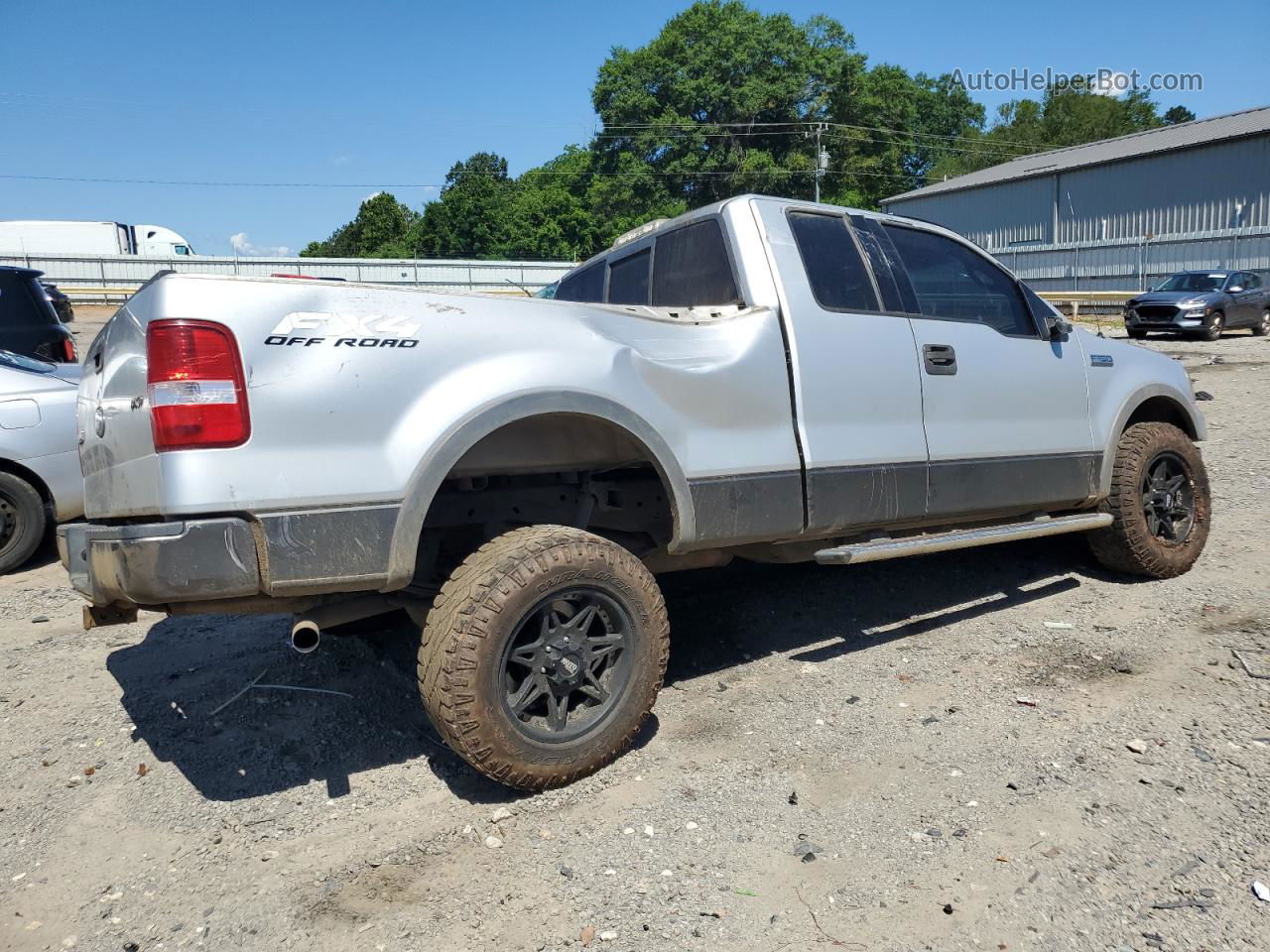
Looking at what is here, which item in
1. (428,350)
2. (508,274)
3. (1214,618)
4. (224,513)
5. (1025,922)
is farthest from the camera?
(508,274)

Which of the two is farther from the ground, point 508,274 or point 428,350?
point 508,274

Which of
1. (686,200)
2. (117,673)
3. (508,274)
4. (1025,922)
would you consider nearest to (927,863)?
(1025,922)

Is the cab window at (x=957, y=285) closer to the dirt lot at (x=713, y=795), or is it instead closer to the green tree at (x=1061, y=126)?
the dirt lot at (x=713, y=795)

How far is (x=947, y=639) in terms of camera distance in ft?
14.6

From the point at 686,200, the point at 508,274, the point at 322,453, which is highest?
the point at 686,200

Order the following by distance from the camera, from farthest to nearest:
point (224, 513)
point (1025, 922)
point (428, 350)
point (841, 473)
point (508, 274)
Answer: point (508, 274) → point (841, 473) → point (428, 350) → point (224, 513) → point (1025, 922)

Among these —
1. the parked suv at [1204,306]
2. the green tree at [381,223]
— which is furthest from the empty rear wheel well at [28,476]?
the green tree at [381,223]

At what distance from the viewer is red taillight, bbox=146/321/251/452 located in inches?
102

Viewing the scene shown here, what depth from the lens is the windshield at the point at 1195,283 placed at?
1902 cm

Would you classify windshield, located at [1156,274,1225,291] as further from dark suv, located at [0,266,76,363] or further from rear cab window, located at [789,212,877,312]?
dark suv, located at [0,266,76,363]

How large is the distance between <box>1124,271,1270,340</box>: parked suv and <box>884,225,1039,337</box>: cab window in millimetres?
16423

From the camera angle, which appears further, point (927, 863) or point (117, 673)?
point (117, 673)

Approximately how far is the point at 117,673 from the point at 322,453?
2328 mm

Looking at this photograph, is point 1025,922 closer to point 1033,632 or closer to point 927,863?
point 927,863
